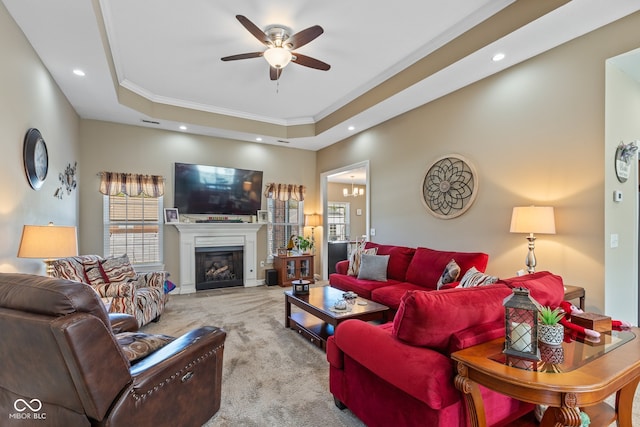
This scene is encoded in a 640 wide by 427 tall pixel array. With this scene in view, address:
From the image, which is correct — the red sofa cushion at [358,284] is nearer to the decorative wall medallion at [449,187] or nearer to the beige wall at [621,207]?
the decorative wall medallion at [449,187]

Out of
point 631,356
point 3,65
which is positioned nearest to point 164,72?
point 3,65

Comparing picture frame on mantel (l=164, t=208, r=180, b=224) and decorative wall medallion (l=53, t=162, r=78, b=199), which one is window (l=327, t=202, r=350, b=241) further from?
decorative wall medallion (l=53, t=162, r=78, b=199)

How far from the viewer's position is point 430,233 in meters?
4.44

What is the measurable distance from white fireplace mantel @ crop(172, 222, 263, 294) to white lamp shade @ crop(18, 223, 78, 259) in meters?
2.95

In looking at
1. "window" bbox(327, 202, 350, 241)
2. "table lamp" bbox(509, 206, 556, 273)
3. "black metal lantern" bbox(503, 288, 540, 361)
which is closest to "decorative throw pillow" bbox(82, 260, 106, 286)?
"black metal lantern" bbox(503, 288, 540, 361)

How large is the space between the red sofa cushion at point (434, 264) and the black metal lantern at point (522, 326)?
2074mm

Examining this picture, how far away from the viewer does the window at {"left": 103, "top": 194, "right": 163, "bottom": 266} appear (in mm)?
5258

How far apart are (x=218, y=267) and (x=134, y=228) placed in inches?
65.0

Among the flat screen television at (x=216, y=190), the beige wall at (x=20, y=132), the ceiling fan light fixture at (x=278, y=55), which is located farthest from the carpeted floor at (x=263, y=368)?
the ceiling fan light fixture at (x=278, y=55)

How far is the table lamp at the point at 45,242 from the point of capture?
8.25ft

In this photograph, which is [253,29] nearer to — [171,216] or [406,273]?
[406,273]

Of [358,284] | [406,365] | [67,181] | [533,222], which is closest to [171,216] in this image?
[67,181]

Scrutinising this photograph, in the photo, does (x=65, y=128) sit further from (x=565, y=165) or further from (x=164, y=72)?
(x=565, y=165)

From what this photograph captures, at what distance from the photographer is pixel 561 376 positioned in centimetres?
124
